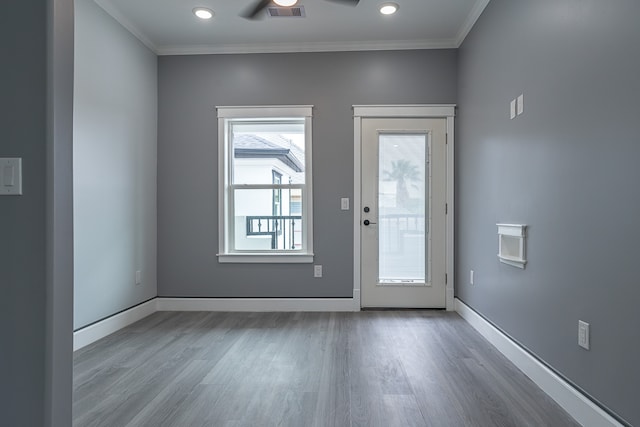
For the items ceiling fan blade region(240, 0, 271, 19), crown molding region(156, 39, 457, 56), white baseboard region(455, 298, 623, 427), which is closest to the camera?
white baseboard region(455, 298, 623, 427)

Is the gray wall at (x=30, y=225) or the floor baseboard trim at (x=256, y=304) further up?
the gray wall at (x=30, y=225)

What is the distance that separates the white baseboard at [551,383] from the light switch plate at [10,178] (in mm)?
2408

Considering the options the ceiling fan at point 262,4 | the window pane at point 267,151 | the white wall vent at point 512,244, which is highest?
the ceiling fan at point 262,4

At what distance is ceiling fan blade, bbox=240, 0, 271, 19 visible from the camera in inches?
106

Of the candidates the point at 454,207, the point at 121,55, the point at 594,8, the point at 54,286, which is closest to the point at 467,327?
the point at 454,207

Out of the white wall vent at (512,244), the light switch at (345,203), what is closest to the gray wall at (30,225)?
the white wall vent at (512,244)

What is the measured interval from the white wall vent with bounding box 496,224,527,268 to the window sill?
186 cm

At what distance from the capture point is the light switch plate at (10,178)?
1.20m

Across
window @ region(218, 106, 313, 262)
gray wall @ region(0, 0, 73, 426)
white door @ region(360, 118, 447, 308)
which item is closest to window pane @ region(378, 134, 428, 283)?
white door @ region(360, 118, 447, 308)

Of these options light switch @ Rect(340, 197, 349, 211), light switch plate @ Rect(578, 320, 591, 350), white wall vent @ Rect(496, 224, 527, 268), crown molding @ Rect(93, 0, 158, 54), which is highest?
crown molding @ Rect(93, 0, 158, 54)

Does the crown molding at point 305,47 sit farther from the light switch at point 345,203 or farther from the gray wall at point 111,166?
the light switch at point 345,203

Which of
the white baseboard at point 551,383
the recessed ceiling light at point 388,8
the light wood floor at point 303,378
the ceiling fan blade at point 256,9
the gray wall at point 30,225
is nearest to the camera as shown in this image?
the gray wall at point 30,225

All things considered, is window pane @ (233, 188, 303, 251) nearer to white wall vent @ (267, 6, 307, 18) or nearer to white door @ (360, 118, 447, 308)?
white door @ (360, 118, 447, 308)

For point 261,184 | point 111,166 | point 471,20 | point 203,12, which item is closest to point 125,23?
point 203,12
